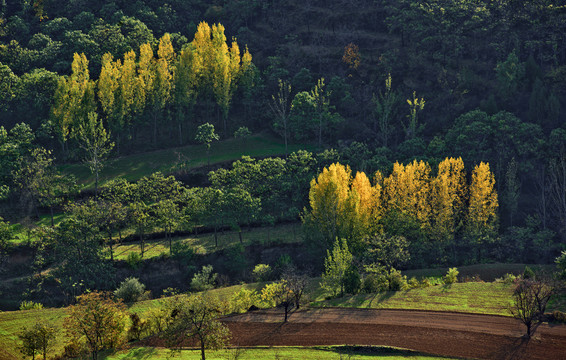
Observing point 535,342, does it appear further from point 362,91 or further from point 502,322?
point 362,91

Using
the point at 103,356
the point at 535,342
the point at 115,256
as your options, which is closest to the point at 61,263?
the point at 115,256

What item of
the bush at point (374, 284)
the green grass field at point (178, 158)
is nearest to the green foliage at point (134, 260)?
the green grass field at point (178, 158)

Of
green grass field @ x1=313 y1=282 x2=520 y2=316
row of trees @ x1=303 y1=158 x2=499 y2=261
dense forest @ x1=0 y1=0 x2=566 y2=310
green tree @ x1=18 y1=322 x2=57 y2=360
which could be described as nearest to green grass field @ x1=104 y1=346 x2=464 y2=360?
green tree @ x1=18 y1=322 x2=57 y2=360

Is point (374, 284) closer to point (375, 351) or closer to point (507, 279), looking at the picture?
point (375, 351)

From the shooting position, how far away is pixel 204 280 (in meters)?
75.6

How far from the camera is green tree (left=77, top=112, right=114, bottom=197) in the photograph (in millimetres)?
91938

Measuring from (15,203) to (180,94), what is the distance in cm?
3246

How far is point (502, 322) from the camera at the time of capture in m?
59.7

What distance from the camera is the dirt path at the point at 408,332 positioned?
55.1m

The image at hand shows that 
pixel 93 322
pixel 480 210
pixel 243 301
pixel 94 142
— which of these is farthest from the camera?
pixel 94 142

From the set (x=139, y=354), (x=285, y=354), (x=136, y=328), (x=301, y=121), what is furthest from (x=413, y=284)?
(x=301, y=121)

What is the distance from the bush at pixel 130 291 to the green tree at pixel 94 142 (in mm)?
21192

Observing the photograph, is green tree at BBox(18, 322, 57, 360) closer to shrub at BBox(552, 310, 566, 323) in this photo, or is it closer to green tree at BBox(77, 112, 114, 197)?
green tree at BBox(77, 112, 114, 197)

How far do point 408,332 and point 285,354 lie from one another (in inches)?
498
